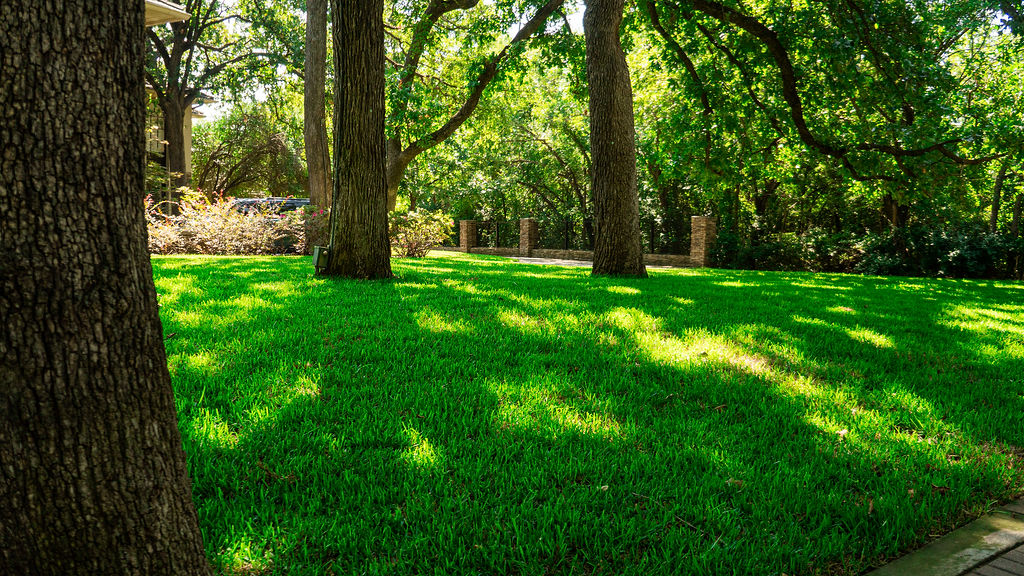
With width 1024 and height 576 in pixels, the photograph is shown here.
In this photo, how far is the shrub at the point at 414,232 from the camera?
50.4ft

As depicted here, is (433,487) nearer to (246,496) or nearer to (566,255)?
(246,496)

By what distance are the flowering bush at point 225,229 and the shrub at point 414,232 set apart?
211 centimetres

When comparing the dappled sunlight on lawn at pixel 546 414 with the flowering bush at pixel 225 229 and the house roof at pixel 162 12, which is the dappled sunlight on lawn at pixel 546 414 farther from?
the house roof at pixel 162 12

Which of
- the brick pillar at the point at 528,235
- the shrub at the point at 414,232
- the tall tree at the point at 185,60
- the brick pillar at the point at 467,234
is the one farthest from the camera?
the brick pillar at the point at 467,234

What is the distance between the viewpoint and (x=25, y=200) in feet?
4.08

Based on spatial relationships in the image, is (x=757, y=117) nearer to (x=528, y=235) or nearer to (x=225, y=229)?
(x=225, y=229)

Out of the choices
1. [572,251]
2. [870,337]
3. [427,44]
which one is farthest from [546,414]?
[572,251]

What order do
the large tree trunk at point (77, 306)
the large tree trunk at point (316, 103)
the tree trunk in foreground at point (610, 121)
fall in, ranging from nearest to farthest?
the large tree trunk at point (77, 306) < the tree trunk in foreground at point (610, 121) < the large tree trunk at point (316, 103)

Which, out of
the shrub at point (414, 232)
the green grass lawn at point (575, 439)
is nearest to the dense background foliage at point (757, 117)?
the shrub at point (414, 232)

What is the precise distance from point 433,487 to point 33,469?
4.83 feet

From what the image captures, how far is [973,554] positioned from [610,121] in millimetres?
8677

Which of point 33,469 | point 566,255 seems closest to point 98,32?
point 33,469

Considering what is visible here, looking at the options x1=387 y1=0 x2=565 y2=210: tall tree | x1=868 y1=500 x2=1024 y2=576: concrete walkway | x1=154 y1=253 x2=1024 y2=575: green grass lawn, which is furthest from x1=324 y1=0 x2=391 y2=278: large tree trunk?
x1=868 y1=500 x2=1024 y2=576: concrete walkway

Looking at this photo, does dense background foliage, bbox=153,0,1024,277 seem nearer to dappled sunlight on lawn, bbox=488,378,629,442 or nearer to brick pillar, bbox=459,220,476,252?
brick pillar, bbox=459,220,476,252
